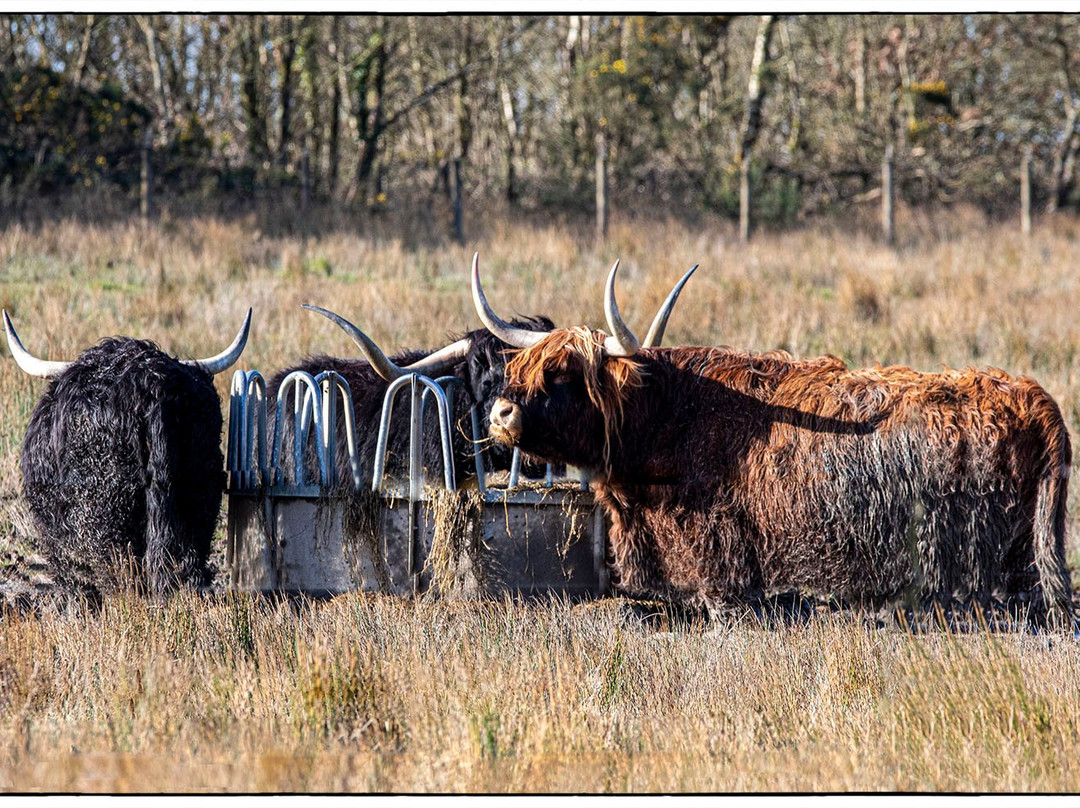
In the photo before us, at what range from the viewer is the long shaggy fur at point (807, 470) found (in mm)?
5023

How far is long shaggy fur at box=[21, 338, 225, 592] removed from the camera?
509cm

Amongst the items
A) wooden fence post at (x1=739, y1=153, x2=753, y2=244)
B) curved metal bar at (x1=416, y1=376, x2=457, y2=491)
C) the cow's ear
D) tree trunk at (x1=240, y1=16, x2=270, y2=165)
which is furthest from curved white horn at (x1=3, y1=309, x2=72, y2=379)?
tree trunk at (x1=240, y1=16, x2=270, y2=165)

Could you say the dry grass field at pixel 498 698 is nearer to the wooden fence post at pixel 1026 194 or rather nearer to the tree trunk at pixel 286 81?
the wooden fence post at pixel 1026 194

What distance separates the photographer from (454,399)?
19.5 ft

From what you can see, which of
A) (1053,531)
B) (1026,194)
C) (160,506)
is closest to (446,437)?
(160,506)

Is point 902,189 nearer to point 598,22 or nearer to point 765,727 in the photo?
point 598,22

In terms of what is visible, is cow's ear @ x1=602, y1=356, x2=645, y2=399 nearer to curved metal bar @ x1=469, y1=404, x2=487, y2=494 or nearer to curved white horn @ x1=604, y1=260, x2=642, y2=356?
curved white horn @ x1=604, y1=260, x2=642, y2=356

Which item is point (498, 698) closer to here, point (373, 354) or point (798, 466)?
point (798, 466)

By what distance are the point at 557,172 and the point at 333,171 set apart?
3.32 meters

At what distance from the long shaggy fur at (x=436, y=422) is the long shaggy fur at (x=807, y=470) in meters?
0.57

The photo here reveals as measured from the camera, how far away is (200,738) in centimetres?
369

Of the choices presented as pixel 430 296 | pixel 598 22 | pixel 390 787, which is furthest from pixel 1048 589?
pixel 598 22

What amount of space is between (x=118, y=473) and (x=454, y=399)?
1.59m

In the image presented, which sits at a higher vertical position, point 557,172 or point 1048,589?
point 557,172
